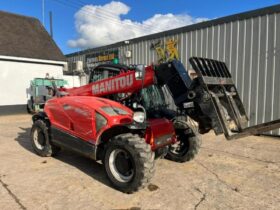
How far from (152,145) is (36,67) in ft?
46.9

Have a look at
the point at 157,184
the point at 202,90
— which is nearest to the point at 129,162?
the point at 157,184

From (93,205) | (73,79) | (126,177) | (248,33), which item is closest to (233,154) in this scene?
(126,177)

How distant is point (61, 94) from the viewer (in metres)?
6.45

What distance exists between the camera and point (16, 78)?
15.9 meters

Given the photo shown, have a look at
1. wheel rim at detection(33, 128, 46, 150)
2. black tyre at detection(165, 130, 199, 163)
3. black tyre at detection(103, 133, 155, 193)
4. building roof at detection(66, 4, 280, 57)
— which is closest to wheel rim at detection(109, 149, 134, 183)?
black tyre at detection(103, 133, 155, 193)

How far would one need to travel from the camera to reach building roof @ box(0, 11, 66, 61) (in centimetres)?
1642

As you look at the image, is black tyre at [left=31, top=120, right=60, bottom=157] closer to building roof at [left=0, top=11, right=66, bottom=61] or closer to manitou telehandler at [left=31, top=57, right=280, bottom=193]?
manitou telehandler at [left=31, top=57, right=280, bottom=193]

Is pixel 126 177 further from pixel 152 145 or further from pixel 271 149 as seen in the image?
pixel 271 149

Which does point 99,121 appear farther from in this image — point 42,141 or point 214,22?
point 214,22

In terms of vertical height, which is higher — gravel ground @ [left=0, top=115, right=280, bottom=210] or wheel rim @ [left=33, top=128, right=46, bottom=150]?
wheel rim @ [left=33, top=128, right=46, bottom=150]

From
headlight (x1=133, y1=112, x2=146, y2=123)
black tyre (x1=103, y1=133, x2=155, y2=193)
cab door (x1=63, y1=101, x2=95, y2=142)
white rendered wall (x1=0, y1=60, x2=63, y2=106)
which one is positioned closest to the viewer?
black tyre (x1=103, y1=133, x2=155, y2=193)

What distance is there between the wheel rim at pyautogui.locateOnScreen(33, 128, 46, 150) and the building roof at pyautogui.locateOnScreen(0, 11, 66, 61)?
1078 centimetres

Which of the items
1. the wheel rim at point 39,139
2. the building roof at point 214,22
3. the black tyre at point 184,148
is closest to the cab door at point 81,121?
the wheel rim at point 39,139

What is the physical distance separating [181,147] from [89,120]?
223 centimetres
